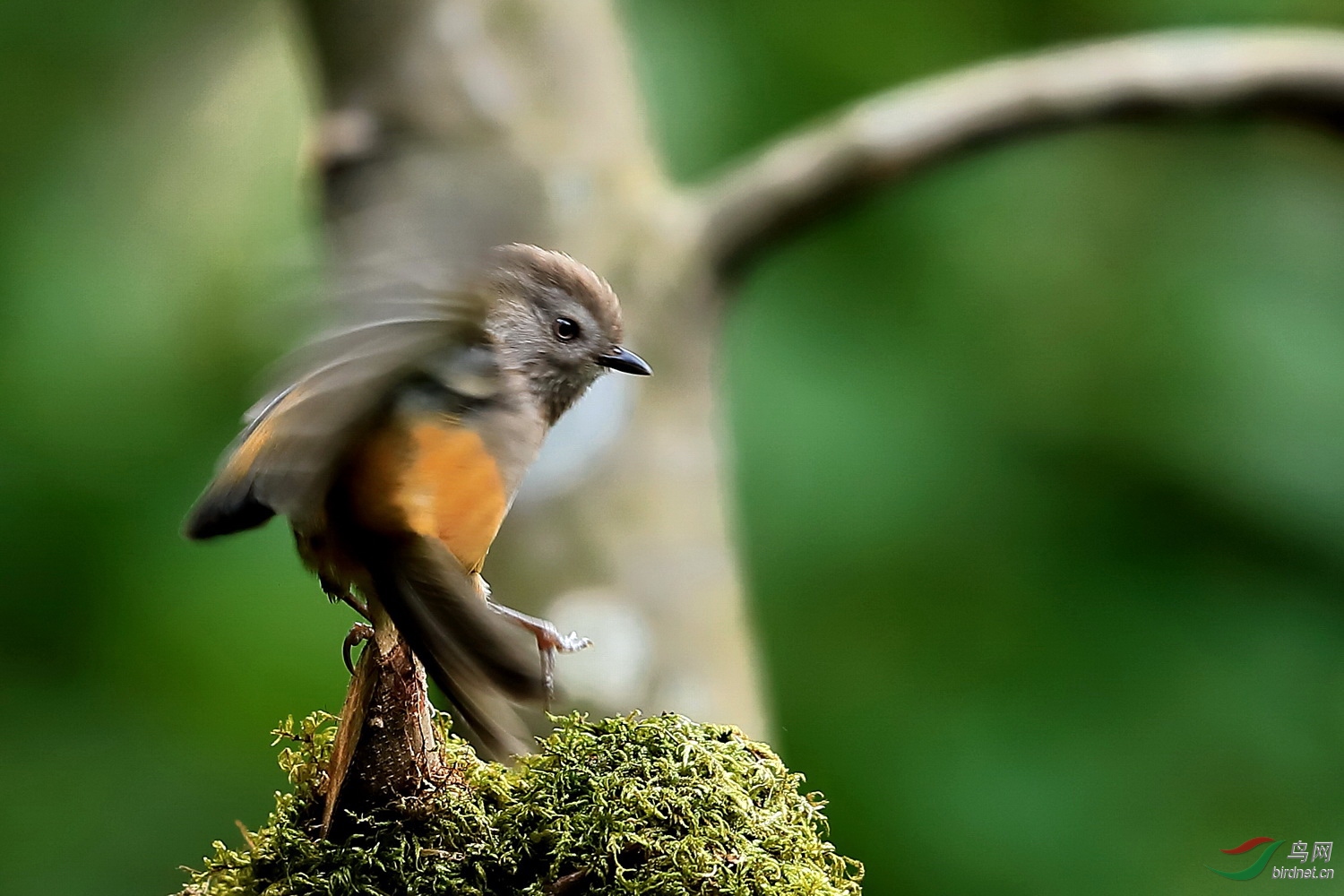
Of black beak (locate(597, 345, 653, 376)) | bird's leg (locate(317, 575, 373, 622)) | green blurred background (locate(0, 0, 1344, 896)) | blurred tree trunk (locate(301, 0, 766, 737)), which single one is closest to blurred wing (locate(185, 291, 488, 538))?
bird's leg (locate(317, 575, 373, 622))

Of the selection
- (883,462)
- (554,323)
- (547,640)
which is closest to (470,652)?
(547,640)

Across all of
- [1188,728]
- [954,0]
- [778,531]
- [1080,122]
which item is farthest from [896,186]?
[1188,728]

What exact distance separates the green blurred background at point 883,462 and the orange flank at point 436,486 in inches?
130

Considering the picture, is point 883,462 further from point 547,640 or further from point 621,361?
point 547,640

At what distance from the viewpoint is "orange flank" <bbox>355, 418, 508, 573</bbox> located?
1835 millimetres

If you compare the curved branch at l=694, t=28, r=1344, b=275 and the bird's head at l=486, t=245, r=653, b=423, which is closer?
the bird's head at l=486, t=245, r=653, b=423

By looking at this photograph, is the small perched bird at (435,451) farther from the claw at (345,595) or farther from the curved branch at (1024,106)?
the curved branch at (1024,106)

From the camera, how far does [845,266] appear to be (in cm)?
573

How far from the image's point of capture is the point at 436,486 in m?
1.87

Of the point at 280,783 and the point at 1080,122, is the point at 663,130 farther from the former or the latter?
the point at 280,783

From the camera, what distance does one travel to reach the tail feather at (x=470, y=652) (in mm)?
1643

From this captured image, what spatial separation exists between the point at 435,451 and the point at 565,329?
0.39 m

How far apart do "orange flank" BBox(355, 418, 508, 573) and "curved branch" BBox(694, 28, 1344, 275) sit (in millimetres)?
2132

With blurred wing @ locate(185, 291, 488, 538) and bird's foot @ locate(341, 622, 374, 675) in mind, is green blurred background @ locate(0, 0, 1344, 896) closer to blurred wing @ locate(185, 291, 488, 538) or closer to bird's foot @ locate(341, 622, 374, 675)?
bird's foot @ locate(341, 622, 374, 675)
